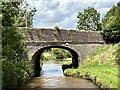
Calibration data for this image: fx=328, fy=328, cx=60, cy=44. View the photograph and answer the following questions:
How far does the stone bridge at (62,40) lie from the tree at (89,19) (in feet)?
113

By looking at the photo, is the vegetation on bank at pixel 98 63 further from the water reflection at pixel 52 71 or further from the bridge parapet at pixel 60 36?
the water reflection at pixel 52 71

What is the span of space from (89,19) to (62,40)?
39381 millimetres

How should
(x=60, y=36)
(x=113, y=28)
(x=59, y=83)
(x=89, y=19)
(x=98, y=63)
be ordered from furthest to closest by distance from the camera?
(x=89, y=19) → (x=113, y=28) → (x=60, y=36) → (x=98, y=63) → (x=59, y=83)

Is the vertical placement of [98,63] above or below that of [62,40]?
below

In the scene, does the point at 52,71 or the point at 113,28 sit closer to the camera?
the point at 113,28

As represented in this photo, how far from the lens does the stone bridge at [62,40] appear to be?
42.0 meters

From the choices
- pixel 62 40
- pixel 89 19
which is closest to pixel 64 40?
pixel 62 40

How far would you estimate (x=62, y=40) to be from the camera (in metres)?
Result: 43.8

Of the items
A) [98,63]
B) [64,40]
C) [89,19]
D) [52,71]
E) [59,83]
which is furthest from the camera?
[89,19]

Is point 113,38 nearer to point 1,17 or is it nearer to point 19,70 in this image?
point 19,70

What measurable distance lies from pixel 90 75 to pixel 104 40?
1253 cm

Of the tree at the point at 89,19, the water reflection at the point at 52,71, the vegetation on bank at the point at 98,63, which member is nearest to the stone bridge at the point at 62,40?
the vegetation on bank at the point at 98,63

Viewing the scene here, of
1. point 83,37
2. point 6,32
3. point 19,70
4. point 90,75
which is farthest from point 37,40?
point 6,32

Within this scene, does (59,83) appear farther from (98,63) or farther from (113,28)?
(113,28)
